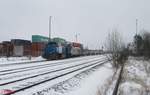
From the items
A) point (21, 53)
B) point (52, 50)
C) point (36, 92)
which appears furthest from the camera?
point (21, 53)

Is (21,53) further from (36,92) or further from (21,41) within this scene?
(36,92)

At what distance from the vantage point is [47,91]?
11.4m

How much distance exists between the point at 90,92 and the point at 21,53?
46841 mm

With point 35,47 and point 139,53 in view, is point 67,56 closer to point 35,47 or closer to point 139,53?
point 35,47

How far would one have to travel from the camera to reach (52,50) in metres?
47.0

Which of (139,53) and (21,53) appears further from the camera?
(139,53)

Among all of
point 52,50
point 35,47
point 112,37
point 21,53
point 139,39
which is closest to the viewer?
point 112,37

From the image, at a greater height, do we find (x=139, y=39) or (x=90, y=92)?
(x=139, y=39)

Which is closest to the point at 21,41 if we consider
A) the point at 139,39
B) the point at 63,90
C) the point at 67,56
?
the point at 67,56

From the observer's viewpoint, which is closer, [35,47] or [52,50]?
[52,50]

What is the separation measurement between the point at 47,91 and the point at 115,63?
19.0 metres

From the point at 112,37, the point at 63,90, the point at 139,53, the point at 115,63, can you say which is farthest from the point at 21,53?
the point at 63,90

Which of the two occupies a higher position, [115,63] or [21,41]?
[21,41]

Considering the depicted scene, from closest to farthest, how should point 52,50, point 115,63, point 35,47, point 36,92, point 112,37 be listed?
point 36,92 < point 115,63 < point 112,37 < point 52,50 < point 35,47
